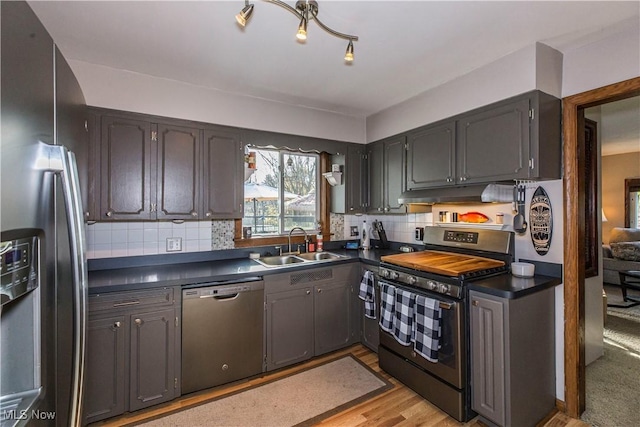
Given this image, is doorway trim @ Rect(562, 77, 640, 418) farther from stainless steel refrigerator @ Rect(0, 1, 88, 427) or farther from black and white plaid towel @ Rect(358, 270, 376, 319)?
stainless steel refrigerator @ Rect(0, 1, 88, 427)

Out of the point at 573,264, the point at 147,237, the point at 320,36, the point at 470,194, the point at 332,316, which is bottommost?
the point at 332,316

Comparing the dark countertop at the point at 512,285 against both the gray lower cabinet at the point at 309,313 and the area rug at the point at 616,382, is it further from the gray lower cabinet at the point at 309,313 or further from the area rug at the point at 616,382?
the gray lower cabinet at the point at 309,313

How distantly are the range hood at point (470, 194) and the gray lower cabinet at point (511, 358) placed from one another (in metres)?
0.69

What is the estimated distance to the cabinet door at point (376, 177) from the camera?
331 centimetres

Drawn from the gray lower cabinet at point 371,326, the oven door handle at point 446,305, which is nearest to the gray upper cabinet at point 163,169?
the gray lower cabinet at point 371,326

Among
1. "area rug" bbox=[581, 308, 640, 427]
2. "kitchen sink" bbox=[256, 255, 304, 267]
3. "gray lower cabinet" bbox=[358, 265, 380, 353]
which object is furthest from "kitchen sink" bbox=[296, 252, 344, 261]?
"area rug" bbox=[581, 308, 640, 427]

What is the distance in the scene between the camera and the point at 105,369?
195 cm

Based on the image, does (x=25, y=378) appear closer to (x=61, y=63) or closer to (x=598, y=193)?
(x=61, y=63)

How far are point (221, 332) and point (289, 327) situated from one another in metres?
0.59

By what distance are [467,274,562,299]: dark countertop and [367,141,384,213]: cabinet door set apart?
4.65 ft

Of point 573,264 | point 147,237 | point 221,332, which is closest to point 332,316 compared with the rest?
point 221,332

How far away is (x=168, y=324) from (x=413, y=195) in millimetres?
2239

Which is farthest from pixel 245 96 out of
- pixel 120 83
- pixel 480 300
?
pixel 480 300

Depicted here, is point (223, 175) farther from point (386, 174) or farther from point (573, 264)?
point (573, 264)
